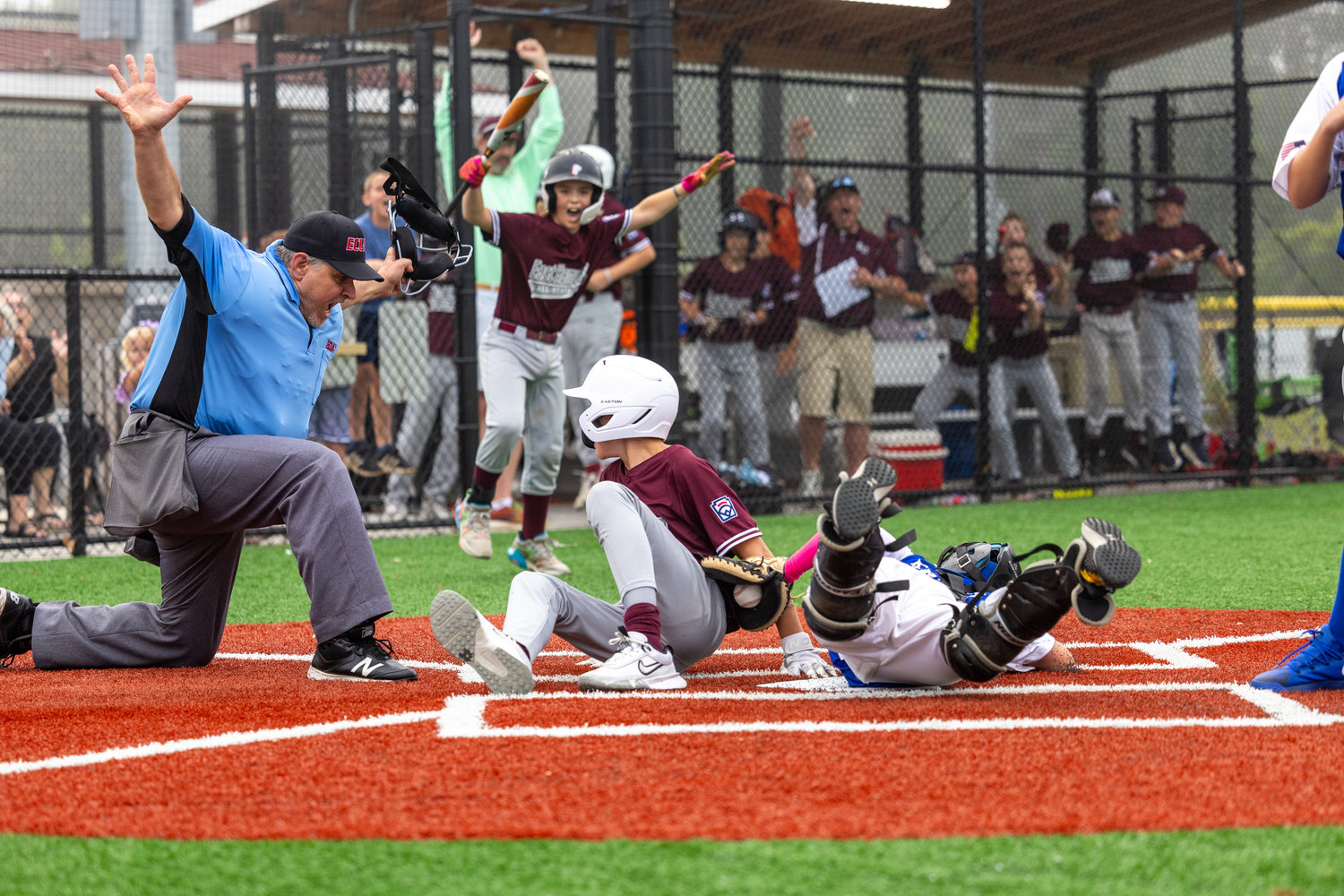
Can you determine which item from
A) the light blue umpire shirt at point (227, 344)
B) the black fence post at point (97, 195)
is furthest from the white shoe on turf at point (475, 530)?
the black fence post at point (97, 195)

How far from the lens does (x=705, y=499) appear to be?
3.99m

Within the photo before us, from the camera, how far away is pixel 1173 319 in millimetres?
10852

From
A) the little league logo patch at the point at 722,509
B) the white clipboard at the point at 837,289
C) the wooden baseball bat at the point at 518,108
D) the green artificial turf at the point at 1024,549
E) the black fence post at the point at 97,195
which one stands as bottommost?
the green artificial turf at the point at 1024,549

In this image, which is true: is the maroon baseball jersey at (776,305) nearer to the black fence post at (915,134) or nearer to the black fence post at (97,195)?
the black fence post at (915,134)

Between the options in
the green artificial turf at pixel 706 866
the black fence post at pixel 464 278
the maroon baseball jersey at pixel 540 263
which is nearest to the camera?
the green artificial turf at pixel 706 866

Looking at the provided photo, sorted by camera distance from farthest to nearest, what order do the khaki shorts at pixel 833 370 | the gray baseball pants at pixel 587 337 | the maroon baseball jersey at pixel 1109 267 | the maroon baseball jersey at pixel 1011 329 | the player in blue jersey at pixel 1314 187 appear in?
1. the maroon baseball jersey at pixel 1109 267
2. the maroon baseball jersey at pixel 1011 329
3. the khaki shorts at pixel 833 370
4. the gray baseball pants at pixel 587 337
5. the player in blue jersey at pixel 1314 187

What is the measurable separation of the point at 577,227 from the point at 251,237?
420 cm

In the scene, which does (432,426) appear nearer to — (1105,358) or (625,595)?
(1105,358)

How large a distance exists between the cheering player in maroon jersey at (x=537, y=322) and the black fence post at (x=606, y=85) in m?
2.53

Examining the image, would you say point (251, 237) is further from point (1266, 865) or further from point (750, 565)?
point (1266, 865)

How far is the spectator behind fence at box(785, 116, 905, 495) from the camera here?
9.79m

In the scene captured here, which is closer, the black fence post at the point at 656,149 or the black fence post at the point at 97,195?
the black fence post at the point at 656,149

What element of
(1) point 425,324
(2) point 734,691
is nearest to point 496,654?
(2) point 734,691

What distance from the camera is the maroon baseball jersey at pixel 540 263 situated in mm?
6676
